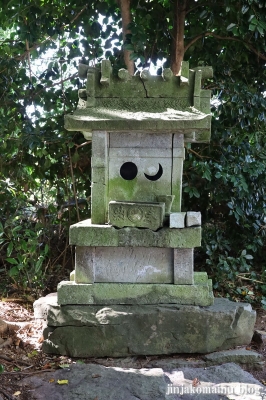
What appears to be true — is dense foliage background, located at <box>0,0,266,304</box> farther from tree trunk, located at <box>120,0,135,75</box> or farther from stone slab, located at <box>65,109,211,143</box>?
stone slab, located at <box>65,109,211,143</box>

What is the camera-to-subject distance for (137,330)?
404 centimetres


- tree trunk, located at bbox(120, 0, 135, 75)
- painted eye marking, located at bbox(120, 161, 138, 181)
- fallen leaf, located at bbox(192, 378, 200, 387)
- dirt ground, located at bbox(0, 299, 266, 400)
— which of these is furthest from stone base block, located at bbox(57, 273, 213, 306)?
tree trunk, located at bbox(120, 0, 135, 75)

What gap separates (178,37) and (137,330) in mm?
3891

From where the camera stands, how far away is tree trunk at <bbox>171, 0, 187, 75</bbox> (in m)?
5.88

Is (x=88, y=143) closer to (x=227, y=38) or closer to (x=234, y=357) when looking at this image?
(x=227, y=38)

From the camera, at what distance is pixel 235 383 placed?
11.8 ft

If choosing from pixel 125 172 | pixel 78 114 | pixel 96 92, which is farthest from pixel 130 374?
pixel 96 92

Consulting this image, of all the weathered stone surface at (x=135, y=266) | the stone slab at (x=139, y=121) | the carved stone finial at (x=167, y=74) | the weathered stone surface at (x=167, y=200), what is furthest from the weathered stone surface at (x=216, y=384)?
the carved stone finial at (x=167, y=74)

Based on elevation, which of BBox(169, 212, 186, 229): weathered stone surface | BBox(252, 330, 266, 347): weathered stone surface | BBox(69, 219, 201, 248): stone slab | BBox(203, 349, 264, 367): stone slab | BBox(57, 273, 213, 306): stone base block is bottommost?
BBox(252, 330, 266, 347): weathered stone surface

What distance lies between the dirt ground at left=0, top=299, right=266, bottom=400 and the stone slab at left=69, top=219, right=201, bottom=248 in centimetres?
107

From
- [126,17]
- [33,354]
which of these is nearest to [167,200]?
[33,354]

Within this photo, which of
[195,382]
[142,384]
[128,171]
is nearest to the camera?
[142,384]

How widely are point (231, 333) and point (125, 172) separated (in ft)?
6.10

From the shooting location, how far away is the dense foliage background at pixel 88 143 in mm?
5898
